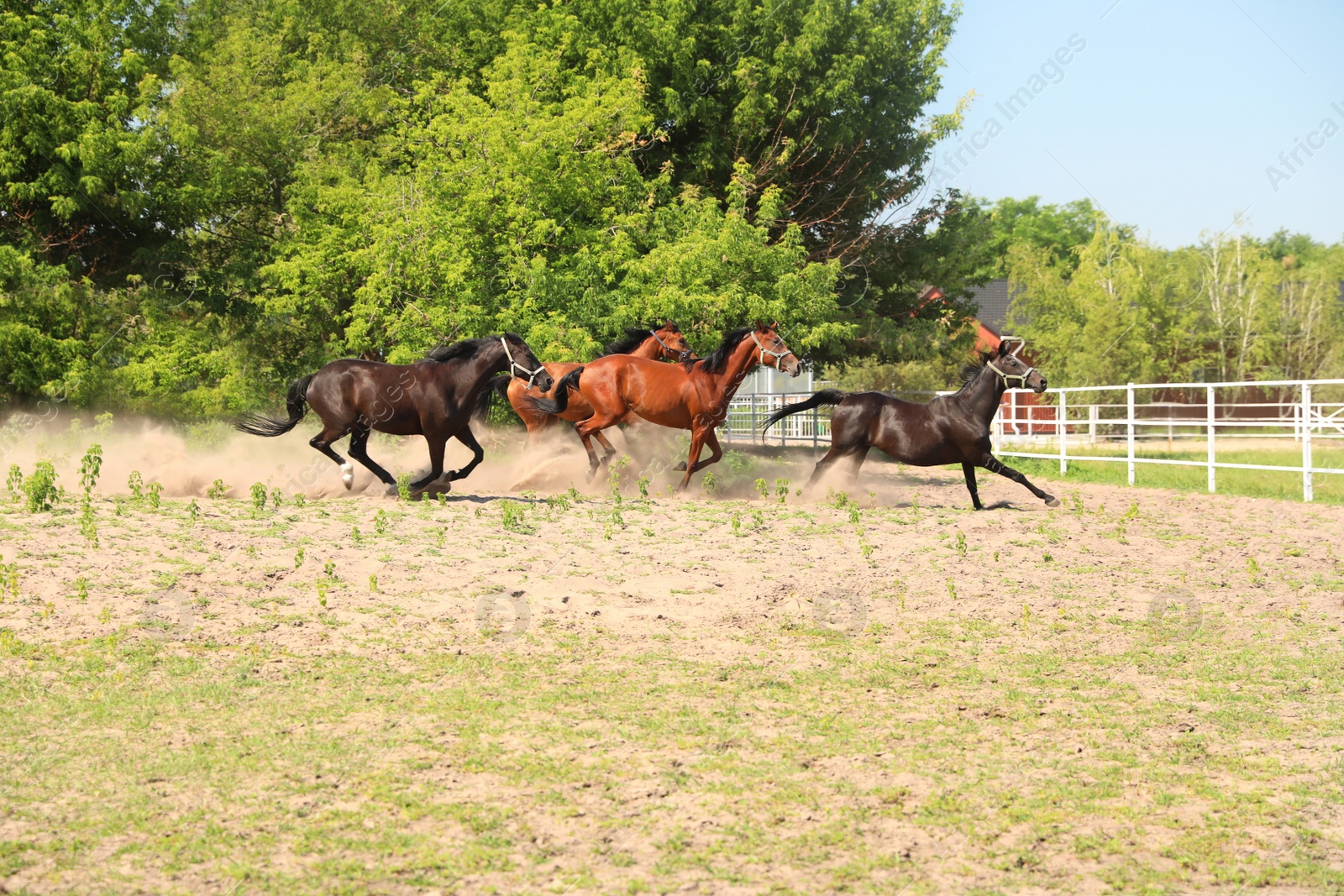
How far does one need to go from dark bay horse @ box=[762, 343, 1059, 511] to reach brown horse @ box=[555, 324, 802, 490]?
1.12 m

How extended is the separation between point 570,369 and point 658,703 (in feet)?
32.4

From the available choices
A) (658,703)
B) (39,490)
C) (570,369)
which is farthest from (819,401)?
(658,703)

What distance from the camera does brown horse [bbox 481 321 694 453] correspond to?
16.0 meters

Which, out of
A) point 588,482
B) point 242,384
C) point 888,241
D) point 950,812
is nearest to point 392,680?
point 950,812

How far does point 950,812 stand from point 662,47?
80.6ft

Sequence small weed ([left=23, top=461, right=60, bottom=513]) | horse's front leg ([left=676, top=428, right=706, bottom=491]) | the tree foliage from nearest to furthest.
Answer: small weed ([left=23, top=461, right=60, bottom=513]), horse's front leg ([left=676, top=428, right=706, bottom=491]), the tree foliage

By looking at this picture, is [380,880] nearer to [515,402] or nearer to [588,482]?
[588,482]

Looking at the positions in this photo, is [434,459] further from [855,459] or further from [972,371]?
[972,371]

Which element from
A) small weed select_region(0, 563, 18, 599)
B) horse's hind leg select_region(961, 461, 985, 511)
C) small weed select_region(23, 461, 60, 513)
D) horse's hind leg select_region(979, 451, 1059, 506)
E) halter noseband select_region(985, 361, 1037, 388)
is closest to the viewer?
small weed select_region(0, 563, 18, 599)

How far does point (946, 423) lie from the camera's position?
1359 centimetres

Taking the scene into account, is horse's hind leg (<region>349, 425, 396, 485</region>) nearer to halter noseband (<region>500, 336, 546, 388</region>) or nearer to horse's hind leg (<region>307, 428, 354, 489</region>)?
horse's hind leg (<region>307, 428, 354, 489</region>)

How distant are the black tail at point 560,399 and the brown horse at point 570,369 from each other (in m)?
1.33


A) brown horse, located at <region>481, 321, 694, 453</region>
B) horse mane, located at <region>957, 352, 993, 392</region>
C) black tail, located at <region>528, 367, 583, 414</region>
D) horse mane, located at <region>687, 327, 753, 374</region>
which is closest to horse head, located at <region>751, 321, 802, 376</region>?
horse mane, located at <region>687, 327, 753, 374</region>

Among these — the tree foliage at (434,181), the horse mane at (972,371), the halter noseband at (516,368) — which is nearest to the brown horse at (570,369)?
the tree foliage at (434,181)
